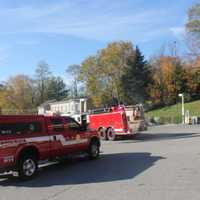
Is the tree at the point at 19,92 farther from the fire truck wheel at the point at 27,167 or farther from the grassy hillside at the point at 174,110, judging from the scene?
the fire truck wheel at the point at 27,167

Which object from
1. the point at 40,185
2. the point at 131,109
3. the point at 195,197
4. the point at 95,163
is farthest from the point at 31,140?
the point at 131,109

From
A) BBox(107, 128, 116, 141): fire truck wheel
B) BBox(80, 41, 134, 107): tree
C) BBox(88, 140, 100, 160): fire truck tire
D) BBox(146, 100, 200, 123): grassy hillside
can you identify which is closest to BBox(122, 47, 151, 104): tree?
BBox(80, 41, 134, 107): tree

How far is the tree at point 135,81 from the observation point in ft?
290

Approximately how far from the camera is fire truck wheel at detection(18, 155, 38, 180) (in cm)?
1305

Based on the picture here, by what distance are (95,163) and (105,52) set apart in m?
78.7

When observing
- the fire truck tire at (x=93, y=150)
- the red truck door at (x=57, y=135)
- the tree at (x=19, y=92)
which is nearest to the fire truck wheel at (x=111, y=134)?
the fire truck tire at (x=93, y=150)

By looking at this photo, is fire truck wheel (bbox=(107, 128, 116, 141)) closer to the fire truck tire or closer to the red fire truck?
the red fire truck

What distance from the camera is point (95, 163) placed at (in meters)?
Result: 16.2

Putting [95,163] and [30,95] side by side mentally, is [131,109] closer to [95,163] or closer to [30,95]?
[95,163]

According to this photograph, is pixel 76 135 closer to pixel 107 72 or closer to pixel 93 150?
pixel 93 150

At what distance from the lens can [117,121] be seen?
29750 mm

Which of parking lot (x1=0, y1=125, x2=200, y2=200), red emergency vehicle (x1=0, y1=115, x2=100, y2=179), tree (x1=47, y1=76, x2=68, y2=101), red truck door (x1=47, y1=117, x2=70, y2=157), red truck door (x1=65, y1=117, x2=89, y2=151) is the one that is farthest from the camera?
tree (x1=47, y1=76, x2=68, y2=101)

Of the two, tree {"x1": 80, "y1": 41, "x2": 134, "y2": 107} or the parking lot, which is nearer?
the parking lot

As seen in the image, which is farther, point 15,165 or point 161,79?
point 161,79
